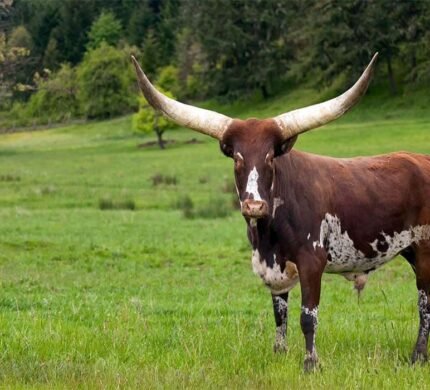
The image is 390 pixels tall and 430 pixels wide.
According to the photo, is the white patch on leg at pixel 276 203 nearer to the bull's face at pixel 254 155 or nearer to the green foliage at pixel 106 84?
the bull's face at pixel 254 155

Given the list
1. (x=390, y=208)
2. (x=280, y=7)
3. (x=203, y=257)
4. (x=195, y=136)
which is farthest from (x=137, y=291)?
(x=280, y=7)

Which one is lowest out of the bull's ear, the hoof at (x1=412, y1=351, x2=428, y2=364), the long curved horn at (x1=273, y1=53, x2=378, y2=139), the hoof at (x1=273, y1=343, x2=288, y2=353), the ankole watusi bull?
the hoof at (x1=412, y1=351, x2=428, y2=364)

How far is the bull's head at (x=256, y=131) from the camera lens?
22.3 feet

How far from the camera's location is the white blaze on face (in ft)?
22.0

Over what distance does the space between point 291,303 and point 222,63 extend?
76.0 meters

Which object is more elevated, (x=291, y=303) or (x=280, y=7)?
(x=280, y=7)

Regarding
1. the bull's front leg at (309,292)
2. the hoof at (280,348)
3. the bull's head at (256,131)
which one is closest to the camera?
the bull's head at (256,131)

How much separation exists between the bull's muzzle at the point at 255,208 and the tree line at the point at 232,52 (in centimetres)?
4911

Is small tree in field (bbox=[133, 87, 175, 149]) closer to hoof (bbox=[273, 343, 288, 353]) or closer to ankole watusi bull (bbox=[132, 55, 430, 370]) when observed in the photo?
ankole watusi bull (bbox=[132, 55, 430, 370])

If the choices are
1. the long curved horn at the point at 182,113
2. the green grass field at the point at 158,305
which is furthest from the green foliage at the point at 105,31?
the long curved horn at the point at 182,113

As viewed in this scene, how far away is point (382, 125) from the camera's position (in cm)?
5797

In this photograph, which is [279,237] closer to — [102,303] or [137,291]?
[102,303]

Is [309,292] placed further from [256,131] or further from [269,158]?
[256,131]

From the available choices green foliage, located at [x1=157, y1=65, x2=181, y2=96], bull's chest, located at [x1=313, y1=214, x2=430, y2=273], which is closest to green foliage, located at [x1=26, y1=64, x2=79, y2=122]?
green foliage, located at [x1=157, y1=65, x2=181, y2=96]
